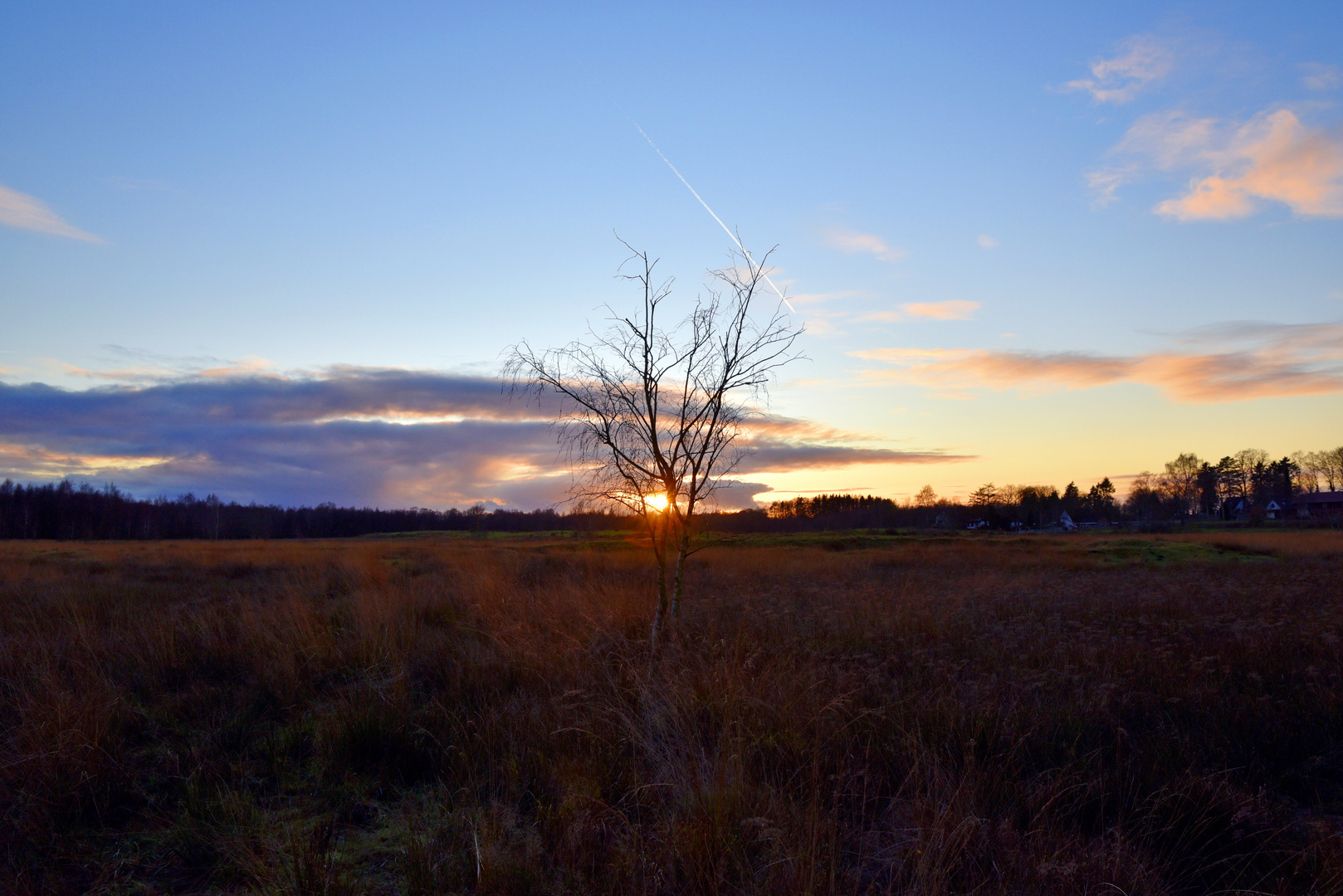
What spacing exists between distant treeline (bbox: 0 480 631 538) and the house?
9483 cm

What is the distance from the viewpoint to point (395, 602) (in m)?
9.64

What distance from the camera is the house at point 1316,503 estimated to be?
89.9 m

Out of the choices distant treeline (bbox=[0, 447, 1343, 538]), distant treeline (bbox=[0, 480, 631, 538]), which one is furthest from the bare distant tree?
distant treeline (bbox=[0, 480, 631, 538])

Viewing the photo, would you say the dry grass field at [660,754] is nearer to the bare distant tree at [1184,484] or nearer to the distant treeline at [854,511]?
the distant treeline at [854,511]

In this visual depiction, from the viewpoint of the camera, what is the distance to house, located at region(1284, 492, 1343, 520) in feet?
295

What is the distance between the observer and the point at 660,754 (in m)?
4.19

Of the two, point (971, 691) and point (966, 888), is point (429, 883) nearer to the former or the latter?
point (966, 888)

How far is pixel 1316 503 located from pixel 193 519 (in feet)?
520

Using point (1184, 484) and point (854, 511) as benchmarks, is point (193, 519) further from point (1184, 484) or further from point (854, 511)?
point (1184, 484)

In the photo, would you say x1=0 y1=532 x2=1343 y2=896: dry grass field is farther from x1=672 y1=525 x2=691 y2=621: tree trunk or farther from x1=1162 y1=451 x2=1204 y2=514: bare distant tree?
x1=1162 y1=451 x2=1204 y2=514: bare distant tree

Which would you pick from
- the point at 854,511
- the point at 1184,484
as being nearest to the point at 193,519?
the point at 854,511

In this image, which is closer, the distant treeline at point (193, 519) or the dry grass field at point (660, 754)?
the dry grass field at point (660, 754)

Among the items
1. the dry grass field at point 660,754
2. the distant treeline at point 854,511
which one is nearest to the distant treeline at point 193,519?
the distant treeline at point 854,511

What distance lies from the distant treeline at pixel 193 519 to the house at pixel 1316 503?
94.8 meters
